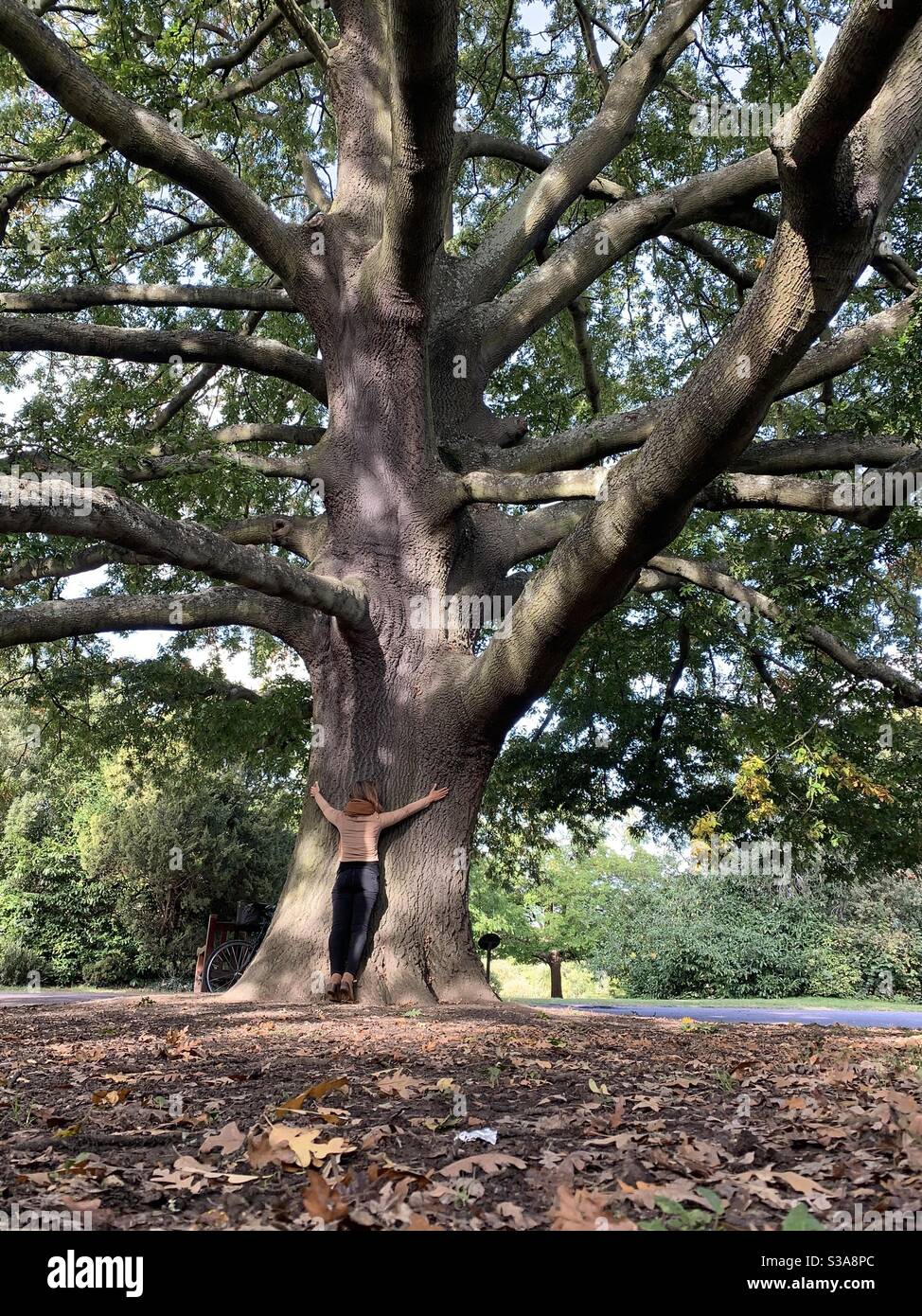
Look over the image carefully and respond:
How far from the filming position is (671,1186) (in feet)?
7.79

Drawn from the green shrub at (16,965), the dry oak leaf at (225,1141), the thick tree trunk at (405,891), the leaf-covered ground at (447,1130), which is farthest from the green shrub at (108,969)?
the dry oak leaf at (225,1141)

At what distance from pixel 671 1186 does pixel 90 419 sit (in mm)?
12006

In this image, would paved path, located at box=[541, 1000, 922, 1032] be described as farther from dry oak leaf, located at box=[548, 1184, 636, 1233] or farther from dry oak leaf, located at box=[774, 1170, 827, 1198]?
dry oak leaf, located at box=[548, 1184, 636, 1233]

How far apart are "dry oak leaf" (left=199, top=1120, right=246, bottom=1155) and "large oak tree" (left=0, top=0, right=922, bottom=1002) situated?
355 centimetres

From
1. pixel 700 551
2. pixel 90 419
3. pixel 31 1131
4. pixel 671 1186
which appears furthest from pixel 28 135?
pixel 671 1186

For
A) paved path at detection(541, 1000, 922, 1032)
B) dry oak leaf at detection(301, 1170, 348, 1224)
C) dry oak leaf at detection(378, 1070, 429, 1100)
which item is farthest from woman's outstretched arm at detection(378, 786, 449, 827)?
dry oak leaf at detection(301, 1170, 348, 1224)

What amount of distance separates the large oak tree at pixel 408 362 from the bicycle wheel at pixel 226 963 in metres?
5.11

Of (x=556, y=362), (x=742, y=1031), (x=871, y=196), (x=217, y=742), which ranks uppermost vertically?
(x=556, y=362)

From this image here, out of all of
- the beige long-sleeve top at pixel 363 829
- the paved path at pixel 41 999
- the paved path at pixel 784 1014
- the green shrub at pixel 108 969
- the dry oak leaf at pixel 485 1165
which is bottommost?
the green shrub at pixel 108 969

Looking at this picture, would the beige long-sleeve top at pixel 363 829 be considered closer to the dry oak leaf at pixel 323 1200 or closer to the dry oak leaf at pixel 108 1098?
the dry oak leaf at pixel 108 1098

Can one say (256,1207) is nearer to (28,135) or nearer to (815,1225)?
(815,1225)

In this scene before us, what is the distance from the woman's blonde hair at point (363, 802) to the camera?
25.1ft

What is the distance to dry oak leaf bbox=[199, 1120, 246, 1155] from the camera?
280 centimetres

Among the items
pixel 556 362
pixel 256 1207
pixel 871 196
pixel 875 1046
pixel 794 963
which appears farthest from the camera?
pixel 794 963
